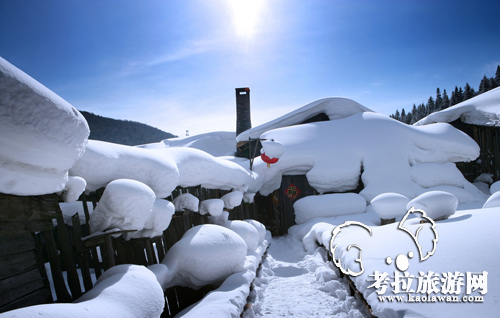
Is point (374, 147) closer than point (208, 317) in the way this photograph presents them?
No

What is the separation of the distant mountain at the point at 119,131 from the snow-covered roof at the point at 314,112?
7875 millimetres

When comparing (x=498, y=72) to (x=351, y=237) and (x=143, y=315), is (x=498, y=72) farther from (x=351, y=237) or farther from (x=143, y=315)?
(x=143, y=315)

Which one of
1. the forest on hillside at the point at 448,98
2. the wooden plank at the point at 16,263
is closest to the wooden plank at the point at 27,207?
the wooden plank at the point at 16,263

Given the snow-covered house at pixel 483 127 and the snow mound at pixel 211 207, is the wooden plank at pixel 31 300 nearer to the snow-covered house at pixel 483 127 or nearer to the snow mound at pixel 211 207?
the snow mound at pixel 211 207

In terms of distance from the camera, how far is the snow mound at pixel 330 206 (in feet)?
27.3

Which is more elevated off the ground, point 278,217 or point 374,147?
point 374,147

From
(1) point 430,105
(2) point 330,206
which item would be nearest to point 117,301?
(2) point 330,206

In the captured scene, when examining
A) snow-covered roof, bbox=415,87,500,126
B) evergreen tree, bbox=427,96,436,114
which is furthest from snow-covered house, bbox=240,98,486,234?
evergreen tree, bbox=427,96,436,114

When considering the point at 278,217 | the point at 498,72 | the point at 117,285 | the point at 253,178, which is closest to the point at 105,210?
the point at 117,285

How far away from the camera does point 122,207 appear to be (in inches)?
104

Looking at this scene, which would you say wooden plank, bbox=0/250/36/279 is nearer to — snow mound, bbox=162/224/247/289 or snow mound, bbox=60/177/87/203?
snow mound, bbox=60/177/87/203

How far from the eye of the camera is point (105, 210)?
2727 millimetres

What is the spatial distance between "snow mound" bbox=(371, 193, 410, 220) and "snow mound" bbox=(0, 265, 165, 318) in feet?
17.7

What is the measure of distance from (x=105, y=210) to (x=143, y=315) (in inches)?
44.2
